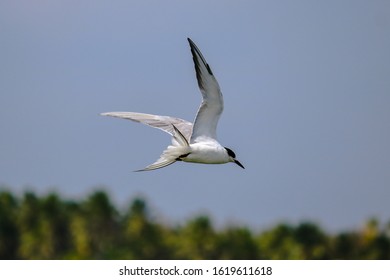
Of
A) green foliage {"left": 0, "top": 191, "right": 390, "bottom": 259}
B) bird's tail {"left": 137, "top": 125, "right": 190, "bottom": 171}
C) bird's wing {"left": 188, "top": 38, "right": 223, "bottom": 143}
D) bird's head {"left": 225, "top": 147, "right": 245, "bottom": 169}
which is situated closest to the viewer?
bird's tail {"left": 137, "top": 125, "right": 190, "bottom": 171}

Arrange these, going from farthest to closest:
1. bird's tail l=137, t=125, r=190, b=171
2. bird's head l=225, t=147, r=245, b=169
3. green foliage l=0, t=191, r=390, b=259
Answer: green foliage l=0, t=191, r=390, b=259 < bird's head l=225, t=147, r=245, b=169 < bird's tail l=137, t=125, r=190, b=171

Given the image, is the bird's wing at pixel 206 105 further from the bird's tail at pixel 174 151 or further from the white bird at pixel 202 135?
the bird's tail at pixel 174 151

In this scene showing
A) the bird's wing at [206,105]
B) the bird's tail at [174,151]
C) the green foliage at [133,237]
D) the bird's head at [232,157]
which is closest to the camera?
the bird's tail at [174,151]

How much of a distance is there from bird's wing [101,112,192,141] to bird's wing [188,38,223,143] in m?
0.38

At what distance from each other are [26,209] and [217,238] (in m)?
10.2

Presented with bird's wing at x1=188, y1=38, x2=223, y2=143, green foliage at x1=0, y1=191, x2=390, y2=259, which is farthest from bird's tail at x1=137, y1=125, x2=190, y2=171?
green foliage at x1=0, y1=191, x2=390, y2=259

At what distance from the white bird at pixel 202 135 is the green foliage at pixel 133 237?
21.7m

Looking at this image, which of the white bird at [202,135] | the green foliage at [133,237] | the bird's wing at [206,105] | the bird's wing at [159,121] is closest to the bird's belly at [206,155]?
the white bird at [202,135]

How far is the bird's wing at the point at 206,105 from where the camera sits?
30.9 feet

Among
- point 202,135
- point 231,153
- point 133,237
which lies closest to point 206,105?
point 202,135

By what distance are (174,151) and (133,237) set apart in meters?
31.2

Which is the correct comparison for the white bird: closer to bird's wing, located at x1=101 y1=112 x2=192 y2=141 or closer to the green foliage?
bird's wing, located at x1=101 y1=112 x2=192 y2=141

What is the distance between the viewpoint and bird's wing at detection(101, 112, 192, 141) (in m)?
10.3
